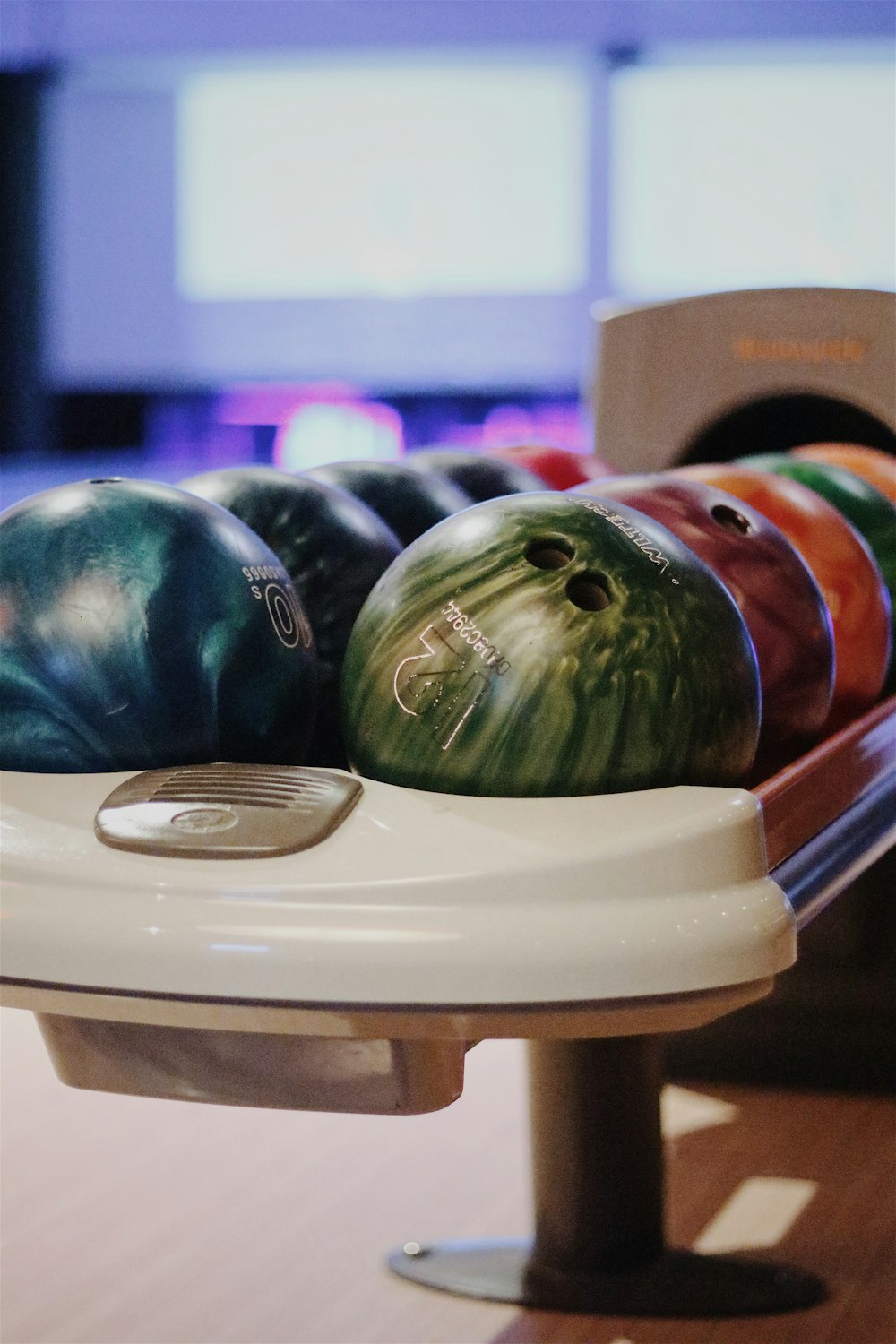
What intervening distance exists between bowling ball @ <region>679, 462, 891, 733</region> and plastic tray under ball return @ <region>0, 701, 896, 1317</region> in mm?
450

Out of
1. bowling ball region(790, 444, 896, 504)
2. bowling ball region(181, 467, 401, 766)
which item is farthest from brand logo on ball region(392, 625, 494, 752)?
bowling ball region(790, 444, 896, 504)

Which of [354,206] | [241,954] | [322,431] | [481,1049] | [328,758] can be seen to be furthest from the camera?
[322,431]

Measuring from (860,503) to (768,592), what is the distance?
1.63 feet

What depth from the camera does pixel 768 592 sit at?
4.12 feet

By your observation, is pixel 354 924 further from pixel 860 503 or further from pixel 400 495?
pixel 860 503

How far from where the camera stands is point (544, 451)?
1832mm

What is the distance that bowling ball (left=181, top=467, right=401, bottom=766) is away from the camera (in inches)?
47.7

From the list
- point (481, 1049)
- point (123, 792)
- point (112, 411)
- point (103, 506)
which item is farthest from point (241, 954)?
point (112, 411)

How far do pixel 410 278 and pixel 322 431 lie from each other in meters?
0.82

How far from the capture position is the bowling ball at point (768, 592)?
48.7 inches

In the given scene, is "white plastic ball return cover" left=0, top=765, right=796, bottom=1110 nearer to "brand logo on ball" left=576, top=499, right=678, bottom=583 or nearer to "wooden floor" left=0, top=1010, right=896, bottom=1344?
"brand logo on ball" left=576, top=499, right=678, bottom=583

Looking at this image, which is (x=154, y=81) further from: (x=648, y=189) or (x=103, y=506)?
(x=103, y=506)

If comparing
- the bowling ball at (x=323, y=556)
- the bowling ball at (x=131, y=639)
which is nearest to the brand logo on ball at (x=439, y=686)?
the bowling ball at (x=131, y=639)

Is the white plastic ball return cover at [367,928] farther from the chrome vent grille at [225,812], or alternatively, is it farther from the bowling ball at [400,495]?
the bowling ball at [400,495]
